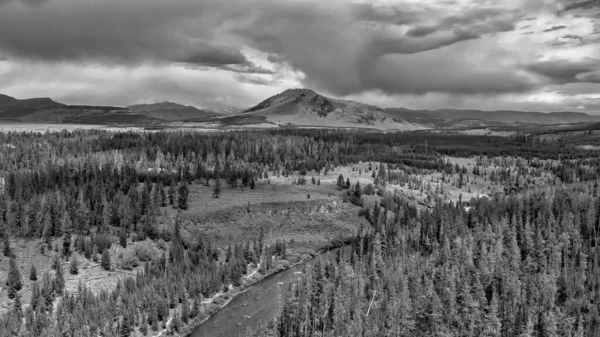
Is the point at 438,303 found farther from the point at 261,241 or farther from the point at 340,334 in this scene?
the point at 261,241

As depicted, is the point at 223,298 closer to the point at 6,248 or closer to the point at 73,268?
the point at 73,268

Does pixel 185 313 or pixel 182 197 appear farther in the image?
pixel 182 197

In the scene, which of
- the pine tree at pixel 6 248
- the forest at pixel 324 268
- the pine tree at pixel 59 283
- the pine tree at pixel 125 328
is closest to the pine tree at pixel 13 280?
the forest at pixel 324 268

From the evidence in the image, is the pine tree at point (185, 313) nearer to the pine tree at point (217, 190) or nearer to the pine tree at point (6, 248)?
the pine tree at point (6, 248)

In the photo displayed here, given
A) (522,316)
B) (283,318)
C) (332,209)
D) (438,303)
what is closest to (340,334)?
(283,318)

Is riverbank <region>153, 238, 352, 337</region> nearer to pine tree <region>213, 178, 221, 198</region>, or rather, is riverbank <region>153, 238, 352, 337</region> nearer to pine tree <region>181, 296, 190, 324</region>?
pine tree <region>181, 296, 190, 324</region>

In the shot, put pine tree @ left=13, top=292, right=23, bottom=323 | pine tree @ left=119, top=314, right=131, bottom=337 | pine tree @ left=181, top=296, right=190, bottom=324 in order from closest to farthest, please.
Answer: pine tree @ left=119, top=314, right=131, bottom=337 < pine tree @ left=13, top=292, right=23, bottom=323 < pine tree @ left=181, top=296, right=190, bottom=324

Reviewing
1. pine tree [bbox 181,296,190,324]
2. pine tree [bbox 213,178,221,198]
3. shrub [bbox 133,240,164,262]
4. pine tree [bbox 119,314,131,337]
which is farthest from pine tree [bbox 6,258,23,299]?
pine tree [bbox 213,178,221,198]

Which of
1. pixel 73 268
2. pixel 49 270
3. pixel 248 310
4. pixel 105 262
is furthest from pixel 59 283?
pixel 248 310

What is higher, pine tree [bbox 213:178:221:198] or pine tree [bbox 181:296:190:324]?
pine tree [bbox 213:178:221:198]
